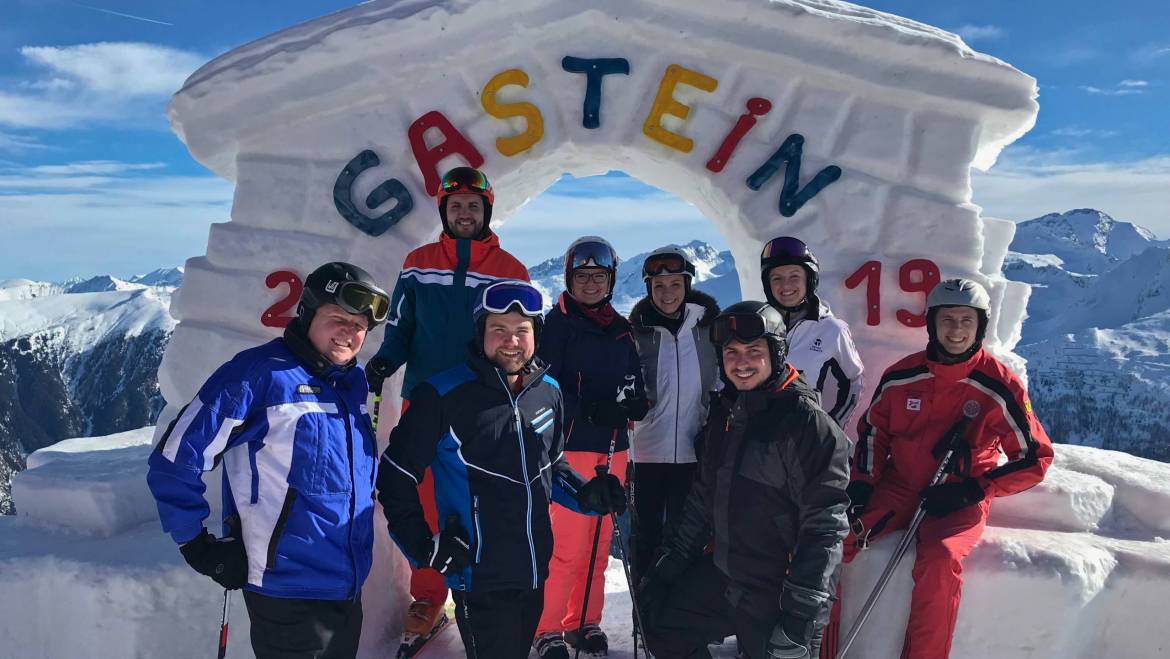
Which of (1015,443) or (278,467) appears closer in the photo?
(278,467)

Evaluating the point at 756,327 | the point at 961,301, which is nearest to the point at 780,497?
the point at 756,327

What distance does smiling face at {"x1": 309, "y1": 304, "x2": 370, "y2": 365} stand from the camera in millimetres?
2197

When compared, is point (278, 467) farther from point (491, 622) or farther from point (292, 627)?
point (491, 622)

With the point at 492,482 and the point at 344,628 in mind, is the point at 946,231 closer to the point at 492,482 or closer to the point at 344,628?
the point at 492,482

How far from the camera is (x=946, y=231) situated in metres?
3.85

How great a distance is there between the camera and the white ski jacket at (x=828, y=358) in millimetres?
3162

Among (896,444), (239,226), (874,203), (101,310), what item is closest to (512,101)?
(239,226)

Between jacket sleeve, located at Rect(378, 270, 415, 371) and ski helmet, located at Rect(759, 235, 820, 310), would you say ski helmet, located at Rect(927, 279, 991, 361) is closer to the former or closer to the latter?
ski helmet, located at Rect(759, 235, 820, 310)

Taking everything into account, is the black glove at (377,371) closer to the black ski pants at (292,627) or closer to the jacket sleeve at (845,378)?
the black ski pants at (292,627)

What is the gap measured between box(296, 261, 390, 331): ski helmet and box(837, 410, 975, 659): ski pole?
7.03ft

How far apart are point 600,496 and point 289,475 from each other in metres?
1.05

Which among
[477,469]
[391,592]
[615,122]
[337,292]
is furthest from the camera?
[615,122]

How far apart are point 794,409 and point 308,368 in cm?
151

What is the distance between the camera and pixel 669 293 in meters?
3.18
